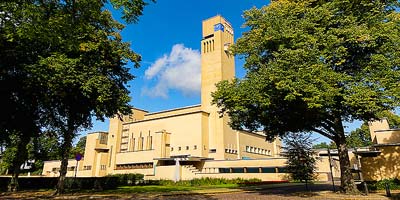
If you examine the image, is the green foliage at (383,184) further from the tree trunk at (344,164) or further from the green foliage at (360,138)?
the green foliage at (360,138)

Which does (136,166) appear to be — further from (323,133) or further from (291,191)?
(323,133)

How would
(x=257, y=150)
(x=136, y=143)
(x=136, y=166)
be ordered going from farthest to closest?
(x=257, y=150)
(x=136, y=143)
(x=136, y=166)

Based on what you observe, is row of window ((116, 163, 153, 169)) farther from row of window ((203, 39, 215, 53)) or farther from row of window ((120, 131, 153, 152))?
row of window ((203, 39, 215, 53))

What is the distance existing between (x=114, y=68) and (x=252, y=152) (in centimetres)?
4934

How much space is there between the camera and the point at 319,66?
579 inches

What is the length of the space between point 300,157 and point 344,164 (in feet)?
11.4

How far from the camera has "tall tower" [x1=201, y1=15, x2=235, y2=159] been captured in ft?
184

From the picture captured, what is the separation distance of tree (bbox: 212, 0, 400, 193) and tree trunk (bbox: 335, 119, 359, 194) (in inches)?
2.5

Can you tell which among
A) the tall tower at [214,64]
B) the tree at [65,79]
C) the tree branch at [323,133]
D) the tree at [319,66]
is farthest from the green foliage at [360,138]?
the tree at [65,79]

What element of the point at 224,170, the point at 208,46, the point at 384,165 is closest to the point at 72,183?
the point at 384,165

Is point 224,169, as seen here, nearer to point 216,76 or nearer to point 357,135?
point 216,76

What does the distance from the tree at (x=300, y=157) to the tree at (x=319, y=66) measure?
206cm

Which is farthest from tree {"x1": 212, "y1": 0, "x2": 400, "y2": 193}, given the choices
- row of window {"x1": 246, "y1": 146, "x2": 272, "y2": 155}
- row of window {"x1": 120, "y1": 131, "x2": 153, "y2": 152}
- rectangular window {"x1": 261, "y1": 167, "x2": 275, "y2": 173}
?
row of window {"x1": 246, "y1": 146, "x2": 272, "y2": 155}

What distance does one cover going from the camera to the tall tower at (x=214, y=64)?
56.1 metres
